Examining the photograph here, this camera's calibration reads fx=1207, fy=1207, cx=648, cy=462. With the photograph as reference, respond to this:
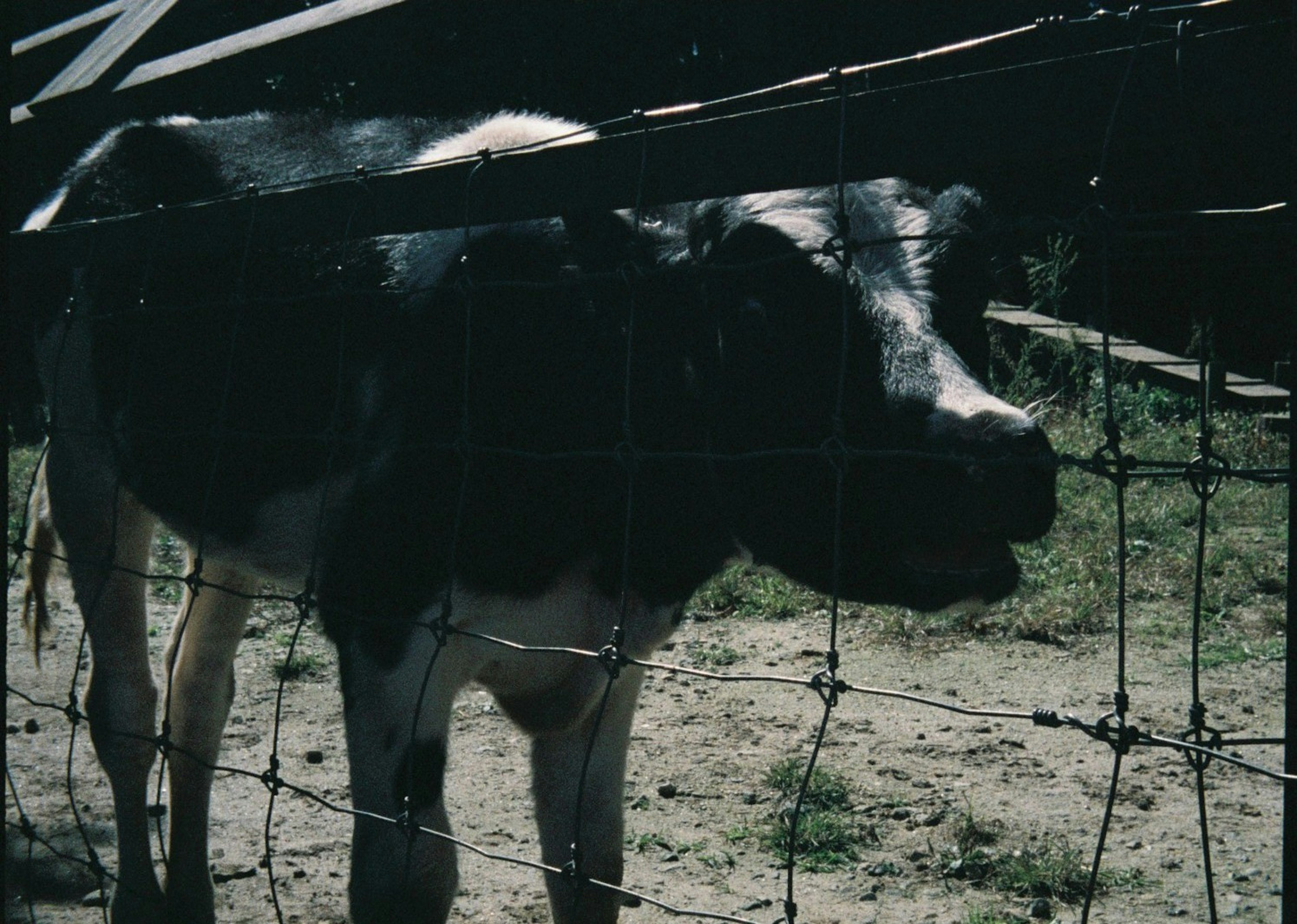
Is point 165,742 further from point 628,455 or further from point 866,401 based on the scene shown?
point 866,401

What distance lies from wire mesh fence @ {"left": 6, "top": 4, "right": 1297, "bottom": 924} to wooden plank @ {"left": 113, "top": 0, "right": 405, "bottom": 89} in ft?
1.89

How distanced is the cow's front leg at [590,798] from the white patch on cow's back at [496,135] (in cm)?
128

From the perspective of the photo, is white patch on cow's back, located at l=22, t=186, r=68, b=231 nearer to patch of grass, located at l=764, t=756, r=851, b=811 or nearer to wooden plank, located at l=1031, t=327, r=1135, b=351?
patch of grass, located at l=764, t=756, r=851, b=811

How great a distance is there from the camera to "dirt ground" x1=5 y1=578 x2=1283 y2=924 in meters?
2.99

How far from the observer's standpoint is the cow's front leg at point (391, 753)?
7.58ft

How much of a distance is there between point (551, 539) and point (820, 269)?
0.77 metres

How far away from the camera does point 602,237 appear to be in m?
2.15

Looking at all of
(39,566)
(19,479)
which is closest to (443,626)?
(39,566)

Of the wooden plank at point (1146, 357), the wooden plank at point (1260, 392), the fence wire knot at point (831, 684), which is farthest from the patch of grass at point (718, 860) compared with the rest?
the wooden plank at point (1146, 357)

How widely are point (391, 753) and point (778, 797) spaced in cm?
152

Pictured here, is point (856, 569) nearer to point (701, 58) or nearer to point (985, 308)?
point (985, 308)

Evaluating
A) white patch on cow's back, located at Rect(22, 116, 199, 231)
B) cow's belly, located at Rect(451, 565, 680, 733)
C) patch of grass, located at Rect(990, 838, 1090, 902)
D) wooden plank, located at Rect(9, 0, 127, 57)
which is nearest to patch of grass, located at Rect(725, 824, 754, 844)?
patch of grass, located at Rect(990, 838, 1090, 902)

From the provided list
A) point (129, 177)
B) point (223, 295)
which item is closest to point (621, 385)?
point (223, 295)

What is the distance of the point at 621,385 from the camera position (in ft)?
7.51
